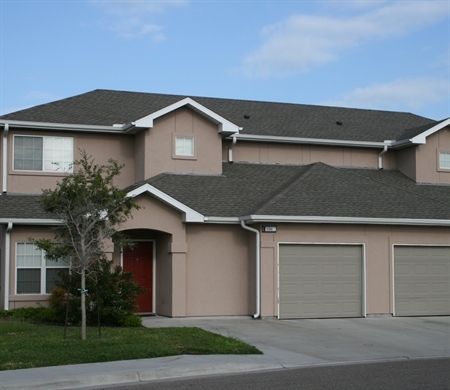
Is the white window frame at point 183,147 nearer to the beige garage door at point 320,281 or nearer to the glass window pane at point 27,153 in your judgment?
the glass window pane at point 27,153


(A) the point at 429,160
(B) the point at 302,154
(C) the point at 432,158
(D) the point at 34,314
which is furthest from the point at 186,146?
(C) the point at 432,158

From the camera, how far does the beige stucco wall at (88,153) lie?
2198cm

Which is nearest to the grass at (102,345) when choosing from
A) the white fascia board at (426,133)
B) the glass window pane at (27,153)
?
the glass window pane at (27,153)

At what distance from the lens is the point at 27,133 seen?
875 inches

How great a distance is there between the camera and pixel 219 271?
21031 millimetres

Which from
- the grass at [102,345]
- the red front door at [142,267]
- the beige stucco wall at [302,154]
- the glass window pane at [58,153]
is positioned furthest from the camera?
the beige stucco wall at [302,154]

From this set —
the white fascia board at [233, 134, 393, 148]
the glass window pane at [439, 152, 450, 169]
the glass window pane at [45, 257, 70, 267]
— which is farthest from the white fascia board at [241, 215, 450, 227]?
the glass window pane at [45, 257, 70, 267]

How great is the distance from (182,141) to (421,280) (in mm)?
8565

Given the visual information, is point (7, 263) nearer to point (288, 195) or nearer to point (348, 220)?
point (288, 195)

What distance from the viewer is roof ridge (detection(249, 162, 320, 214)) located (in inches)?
819

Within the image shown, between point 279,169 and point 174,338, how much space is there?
10.5 meters

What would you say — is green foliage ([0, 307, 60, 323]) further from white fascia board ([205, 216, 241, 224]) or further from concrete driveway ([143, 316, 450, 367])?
white fascia board ([205, 216, 241, 224])

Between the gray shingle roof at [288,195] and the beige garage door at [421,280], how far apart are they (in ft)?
3.97

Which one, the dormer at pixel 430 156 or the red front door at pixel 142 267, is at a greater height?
the dormer at pixel 430 156
